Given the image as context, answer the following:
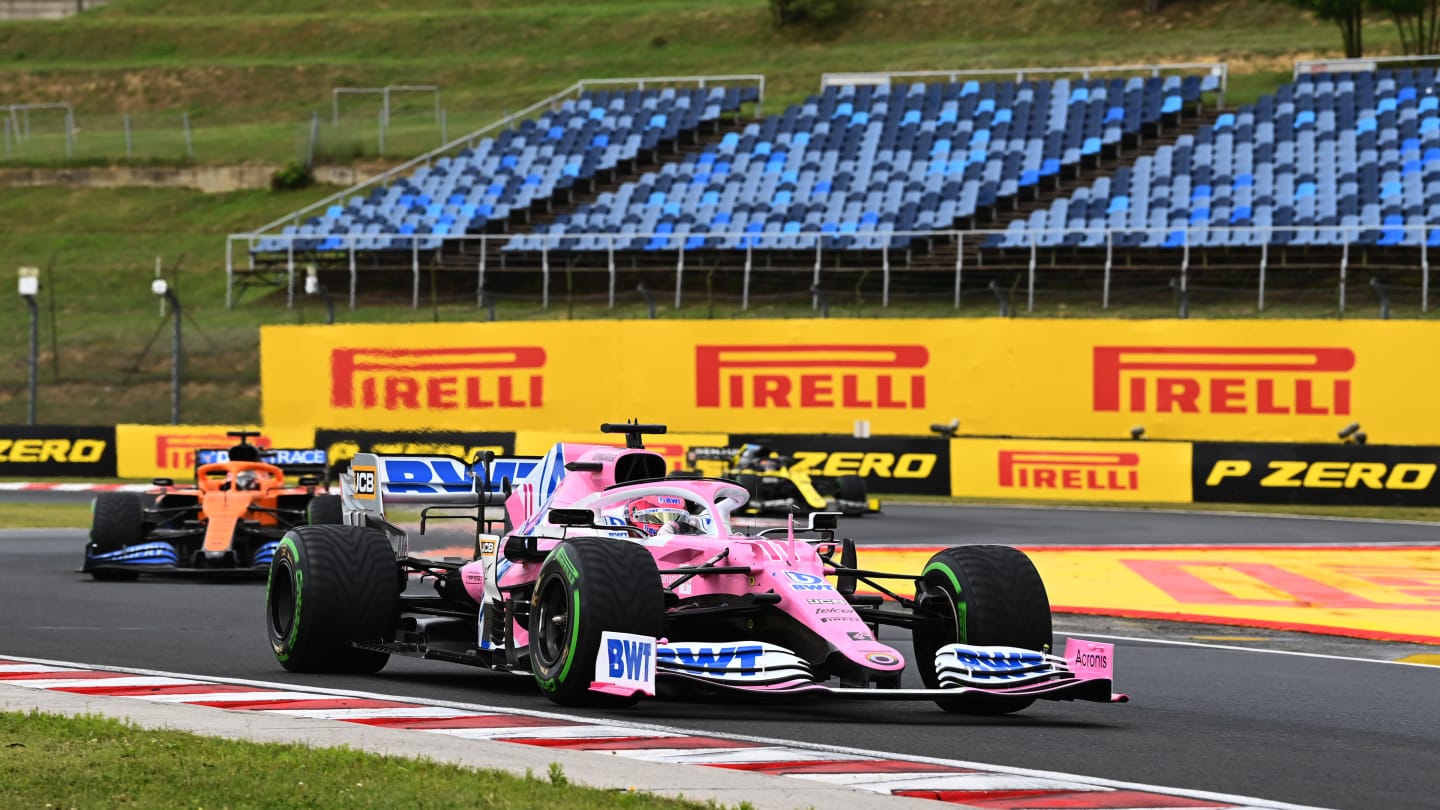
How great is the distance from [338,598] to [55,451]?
26117mm

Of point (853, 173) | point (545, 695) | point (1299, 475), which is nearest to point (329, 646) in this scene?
point (545, 695)

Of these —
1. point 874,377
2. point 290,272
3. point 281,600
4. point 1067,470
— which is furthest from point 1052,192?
point 281,600

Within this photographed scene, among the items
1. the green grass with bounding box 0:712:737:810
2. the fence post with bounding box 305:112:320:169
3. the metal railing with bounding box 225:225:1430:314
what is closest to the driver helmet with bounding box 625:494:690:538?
the green grass with bounding box 0:712:737:810

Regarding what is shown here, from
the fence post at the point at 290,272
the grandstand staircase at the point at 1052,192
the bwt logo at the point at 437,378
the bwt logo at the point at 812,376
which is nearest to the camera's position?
the bwt logo at the point at 812,376

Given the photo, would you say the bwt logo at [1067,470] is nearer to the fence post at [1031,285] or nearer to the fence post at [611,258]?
the fence post at [1031,285]

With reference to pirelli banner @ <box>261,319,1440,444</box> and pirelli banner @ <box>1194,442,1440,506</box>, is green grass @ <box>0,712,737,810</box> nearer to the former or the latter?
pirelli banner @ <box>1194,442,1440,506</box>

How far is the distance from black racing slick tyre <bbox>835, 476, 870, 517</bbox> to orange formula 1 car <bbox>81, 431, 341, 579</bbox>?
9.56 m

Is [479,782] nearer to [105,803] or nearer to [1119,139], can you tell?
[105,803]

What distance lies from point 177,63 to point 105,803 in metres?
69.3

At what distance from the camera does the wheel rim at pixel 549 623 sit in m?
9.98

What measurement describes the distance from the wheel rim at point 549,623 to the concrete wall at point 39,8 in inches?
3134

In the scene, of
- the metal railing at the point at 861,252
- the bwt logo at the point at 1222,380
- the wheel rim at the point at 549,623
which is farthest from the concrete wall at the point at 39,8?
the wheel rim at the point at 549,623

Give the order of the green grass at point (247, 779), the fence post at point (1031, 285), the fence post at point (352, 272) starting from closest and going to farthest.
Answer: the green grass at point (247, 779)
the fence post at point (1031, 285)
the fence post at point (352, 272)

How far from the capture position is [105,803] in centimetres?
708
